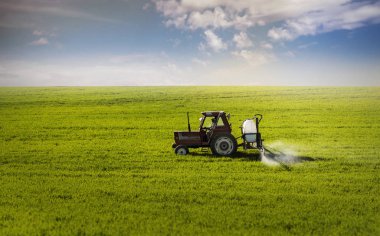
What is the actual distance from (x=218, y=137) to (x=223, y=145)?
408mm

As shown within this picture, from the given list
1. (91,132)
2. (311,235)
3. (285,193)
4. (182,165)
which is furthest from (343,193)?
(91,132)

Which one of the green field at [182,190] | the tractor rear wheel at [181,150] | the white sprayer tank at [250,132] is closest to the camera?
the green field at [182,190]

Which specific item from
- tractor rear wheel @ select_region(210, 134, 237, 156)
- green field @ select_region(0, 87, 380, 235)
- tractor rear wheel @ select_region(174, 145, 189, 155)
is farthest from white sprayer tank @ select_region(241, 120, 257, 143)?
tractor rear wheel @ select_region(174, 145, 189, 155)

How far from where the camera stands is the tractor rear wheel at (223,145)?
14555mm

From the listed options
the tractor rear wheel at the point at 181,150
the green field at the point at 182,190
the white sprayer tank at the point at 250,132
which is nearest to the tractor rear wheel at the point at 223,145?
the green field at the point at 182,190

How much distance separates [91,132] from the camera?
22.9 metres

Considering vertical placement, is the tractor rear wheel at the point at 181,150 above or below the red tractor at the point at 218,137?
below

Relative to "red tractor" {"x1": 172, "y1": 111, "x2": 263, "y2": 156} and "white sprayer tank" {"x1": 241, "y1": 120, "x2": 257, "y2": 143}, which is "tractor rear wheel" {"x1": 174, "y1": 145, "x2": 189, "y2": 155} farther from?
"white sprayer tank" {"x1": 241, "y1": 120, "x2": 257, "y2": 143}

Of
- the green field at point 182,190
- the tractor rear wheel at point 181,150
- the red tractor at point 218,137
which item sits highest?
the red tractor at point 218,137

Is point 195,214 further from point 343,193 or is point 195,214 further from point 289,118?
point 289,118

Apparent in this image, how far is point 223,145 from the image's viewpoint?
47.9ft

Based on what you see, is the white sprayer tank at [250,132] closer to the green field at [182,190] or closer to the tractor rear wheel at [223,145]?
the tractor rear wheel at [223,145]

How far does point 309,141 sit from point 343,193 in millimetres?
9172

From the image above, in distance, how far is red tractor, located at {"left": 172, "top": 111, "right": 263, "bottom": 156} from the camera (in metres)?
14.6
